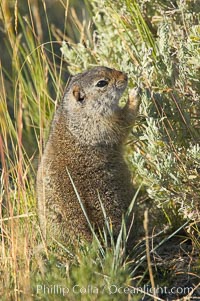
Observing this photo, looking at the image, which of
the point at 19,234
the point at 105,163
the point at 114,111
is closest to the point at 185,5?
the point at 114,111

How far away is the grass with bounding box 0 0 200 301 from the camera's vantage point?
4020 mm

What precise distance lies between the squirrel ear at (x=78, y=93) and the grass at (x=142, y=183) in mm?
244

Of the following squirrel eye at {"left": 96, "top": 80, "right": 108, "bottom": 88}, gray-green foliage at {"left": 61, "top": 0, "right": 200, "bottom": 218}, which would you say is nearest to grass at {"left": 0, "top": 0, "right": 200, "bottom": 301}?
gray-green foliage at {"left": 61, "top": 0, "right": 200, "bottom": 218}

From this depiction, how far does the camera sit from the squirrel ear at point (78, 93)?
206 inches

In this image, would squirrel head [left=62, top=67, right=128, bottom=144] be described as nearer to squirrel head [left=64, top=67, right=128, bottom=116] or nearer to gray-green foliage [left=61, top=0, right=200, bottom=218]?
squirrel head [left=64, top=67, right=128, bottom=116]

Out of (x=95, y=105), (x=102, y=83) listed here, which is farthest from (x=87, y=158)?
(x=102, y=83)

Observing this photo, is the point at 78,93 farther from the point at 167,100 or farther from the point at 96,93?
the point at 167,100

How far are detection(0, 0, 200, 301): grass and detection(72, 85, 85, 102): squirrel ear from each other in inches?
9.6

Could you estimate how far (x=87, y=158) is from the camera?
16.6 feet

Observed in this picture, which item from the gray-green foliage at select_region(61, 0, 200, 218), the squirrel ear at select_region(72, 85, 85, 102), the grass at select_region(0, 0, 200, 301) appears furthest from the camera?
the squirrel ear at select_region(72, 85, 85, 102)

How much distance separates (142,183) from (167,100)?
0.63 meters

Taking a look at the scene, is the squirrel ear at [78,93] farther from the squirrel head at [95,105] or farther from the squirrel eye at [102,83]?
the squirrel eye at [102,83]

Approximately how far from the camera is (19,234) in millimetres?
4719

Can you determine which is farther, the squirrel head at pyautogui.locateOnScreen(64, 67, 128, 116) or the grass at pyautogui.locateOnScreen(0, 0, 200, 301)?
the squirrel head at pyautogui.locateOnScreen(64, 67, 128, 116)
